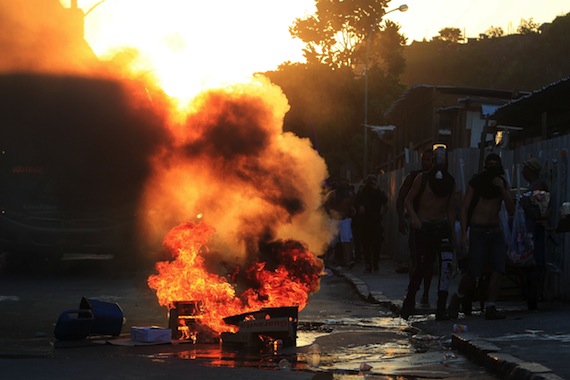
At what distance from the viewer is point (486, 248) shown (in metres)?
11.6

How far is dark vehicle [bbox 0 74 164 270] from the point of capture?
18.4 metres

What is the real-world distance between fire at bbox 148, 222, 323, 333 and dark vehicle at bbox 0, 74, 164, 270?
24.6 ft

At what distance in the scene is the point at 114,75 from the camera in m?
18.0

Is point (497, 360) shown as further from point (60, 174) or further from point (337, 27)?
point (337, 27)

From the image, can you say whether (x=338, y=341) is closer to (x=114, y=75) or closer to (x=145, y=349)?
(x=145, y=349)

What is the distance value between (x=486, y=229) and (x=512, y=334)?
6.78 ft

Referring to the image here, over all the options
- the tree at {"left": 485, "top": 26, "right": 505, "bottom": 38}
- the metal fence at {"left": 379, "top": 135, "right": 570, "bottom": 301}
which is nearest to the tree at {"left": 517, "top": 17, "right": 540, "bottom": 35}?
the tree at {"left": 485, "top": 26, "right": 505, "bottom": 38}

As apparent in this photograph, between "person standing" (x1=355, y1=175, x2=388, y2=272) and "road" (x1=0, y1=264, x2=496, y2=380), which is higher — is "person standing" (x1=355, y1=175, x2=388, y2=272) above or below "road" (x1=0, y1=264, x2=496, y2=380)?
above

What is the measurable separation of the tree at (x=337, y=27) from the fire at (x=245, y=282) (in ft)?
211

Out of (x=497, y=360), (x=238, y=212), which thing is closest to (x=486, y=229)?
(x=238, y=212)

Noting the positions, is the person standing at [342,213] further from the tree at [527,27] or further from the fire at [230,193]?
the tree at [527,27]

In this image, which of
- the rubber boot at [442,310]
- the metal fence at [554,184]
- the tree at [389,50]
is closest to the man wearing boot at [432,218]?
the rubber boot at [442,310]

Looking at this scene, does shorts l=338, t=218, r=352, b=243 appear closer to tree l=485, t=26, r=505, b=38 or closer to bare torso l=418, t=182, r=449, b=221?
bare torso l=418, t=182, r=449, b=221

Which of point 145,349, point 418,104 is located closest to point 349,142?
point 418,104
